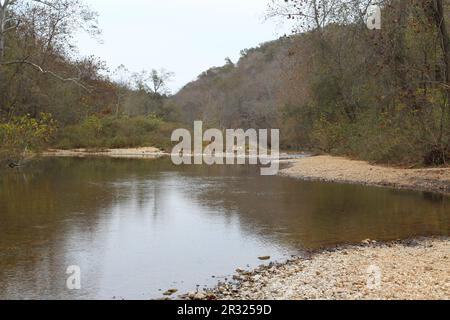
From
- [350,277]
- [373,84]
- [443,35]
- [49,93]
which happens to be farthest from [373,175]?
[49,93]

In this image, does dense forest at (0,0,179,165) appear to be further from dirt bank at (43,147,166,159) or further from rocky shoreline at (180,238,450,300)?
rocky shoreline at (180,238,450,300)

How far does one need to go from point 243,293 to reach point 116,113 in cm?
5237

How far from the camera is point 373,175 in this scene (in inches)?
810

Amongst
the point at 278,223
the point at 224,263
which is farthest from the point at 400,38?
the point at 224,263

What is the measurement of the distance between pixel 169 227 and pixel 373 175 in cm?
1153

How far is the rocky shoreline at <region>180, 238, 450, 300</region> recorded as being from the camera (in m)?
6.16

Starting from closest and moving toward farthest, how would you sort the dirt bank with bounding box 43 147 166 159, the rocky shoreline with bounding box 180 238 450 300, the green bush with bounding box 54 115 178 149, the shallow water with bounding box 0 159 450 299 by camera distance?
the rocky shoreline with bounding box 180 238 450 300 → the shallow water with bounding box 0 159 450 299 → the dirt bank with bounding box 43 147 166 159 → the green bush with bounding box 54 115 178 149

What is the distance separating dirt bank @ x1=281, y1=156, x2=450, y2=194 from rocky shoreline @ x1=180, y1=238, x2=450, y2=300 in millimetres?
8935

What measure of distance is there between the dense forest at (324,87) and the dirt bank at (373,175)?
1192 mm

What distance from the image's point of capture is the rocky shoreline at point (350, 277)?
20.2ft
